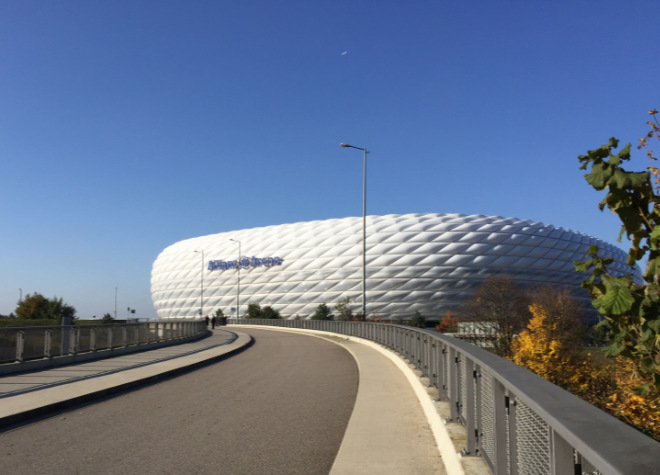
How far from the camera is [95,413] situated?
33.2ft

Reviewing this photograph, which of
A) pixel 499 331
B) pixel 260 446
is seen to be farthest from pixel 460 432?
pixel 499 331

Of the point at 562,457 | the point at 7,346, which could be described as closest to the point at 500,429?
the point at 562,457

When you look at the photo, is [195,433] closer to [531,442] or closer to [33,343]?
[531,442]

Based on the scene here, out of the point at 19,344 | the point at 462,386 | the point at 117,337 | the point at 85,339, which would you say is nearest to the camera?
the point at 462,386

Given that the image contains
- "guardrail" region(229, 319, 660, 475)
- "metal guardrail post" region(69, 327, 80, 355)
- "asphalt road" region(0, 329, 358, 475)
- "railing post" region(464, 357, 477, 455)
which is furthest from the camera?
"metal guardrail post" region(69, 327, 80, 355)

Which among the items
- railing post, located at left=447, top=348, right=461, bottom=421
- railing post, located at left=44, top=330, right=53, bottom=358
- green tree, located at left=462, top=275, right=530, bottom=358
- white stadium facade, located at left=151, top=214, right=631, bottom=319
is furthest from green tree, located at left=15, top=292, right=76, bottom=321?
railing post, located at left=447, top=348, right=461, bottom=421

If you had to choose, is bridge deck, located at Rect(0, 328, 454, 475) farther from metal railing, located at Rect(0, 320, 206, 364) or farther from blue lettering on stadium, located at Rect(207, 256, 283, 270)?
blue lettering on stadium, located at Rect(207, 256, 283, 270)

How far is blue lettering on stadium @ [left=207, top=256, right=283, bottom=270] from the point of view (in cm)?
9898

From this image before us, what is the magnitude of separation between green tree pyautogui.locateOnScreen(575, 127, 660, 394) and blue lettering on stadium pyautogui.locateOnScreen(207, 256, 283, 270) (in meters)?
91.3

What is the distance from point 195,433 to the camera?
27.4 ft

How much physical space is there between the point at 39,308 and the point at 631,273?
269ft

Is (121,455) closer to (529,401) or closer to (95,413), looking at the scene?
(95,413)

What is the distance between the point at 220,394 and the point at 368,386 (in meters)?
3.38

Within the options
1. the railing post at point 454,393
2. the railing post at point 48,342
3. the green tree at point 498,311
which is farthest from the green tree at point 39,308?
the railing post at point 454,393
